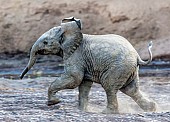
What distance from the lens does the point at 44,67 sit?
1638cm

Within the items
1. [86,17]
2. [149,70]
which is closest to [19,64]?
[86,17]

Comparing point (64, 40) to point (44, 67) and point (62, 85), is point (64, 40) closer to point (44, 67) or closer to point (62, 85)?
point (62, 85)

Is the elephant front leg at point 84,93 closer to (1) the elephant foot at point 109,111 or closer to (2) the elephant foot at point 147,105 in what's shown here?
(1) the elephant foot at point 109,111

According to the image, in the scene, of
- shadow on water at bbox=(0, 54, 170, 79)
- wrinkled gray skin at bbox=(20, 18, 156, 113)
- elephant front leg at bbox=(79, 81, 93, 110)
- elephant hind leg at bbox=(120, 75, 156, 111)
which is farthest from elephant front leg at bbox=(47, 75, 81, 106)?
shadow on water at bbox=(0, 54, 170, 79)

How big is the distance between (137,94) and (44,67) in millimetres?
9048

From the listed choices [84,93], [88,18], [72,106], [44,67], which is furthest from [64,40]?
[88,18]

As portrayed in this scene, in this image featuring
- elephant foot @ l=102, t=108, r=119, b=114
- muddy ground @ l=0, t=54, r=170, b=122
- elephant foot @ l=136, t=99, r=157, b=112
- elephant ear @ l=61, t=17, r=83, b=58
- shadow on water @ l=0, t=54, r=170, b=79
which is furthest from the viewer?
shadow on water @ l=0, t=54, r=170, b=79

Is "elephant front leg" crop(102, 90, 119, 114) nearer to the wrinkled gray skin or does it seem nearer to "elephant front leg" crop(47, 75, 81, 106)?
the wrinkled gray skin

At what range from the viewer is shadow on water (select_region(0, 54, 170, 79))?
14.7m

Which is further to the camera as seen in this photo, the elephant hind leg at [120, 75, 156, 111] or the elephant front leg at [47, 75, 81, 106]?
the elephant hind leg at [120, 75, 156, 111]

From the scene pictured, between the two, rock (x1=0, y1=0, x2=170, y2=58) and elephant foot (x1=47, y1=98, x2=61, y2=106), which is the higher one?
elephant foot (x1=47, y1=98, x2=61, y2=106)

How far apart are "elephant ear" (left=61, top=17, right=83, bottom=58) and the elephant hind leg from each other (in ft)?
2.34

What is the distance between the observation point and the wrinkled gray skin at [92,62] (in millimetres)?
7148

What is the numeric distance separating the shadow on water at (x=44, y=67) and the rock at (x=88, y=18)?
71cm
